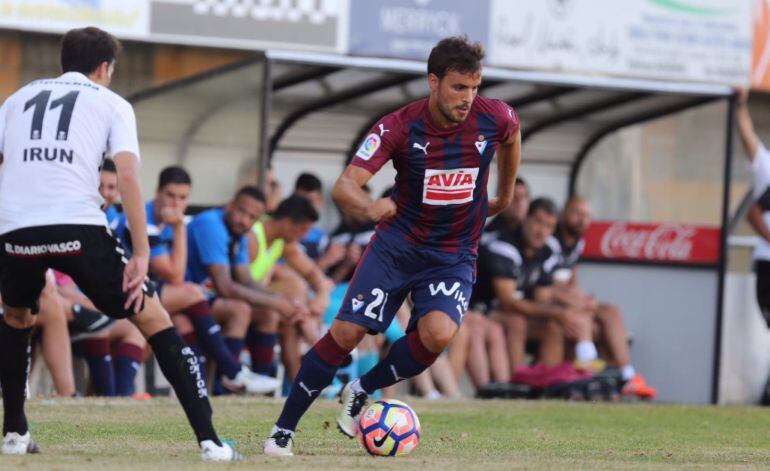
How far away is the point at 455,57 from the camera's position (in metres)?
6.80

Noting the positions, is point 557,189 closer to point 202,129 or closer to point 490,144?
point 202,129

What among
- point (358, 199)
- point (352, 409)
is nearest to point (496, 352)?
point (352, 409)

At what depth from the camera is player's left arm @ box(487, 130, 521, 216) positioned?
7.29 meters

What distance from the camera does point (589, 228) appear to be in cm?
1558

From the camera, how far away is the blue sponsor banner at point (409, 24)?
12.6 m

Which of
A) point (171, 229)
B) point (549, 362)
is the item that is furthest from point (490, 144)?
point (549, 362)

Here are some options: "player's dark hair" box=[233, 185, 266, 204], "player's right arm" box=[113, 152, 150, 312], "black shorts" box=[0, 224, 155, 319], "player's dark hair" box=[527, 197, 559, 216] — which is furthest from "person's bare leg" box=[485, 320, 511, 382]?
"player's right arm" box=[113, 152, 150, 312]

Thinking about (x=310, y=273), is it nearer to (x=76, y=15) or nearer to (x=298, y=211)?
(x=298, y=211)

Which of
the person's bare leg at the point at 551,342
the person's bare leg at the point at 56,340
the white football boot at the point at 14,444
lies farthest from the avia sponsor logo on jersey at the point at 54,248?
the person's bare leg at the point at 551,342

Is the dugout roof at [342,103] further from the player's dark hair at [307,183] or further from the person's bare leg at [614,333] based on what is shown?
the person's bare leg at [614,333]

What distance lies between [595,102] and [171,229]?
543cm

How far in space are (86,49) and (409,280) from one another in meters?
1.88

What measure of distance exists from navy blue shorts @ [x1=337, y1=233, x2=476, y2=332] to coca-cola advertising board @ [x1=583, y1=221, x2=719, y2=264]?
8.37 metres

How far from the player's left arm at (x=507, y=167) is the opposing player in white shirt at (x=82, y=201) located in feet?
6.38
